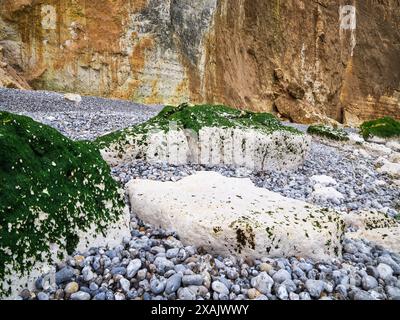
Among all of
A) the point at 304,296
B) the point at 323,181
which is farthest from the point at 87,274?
the point at 323,181

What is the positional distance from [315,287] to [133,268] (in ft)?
4.65

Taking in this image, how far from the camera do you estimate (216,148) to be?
21.4ft

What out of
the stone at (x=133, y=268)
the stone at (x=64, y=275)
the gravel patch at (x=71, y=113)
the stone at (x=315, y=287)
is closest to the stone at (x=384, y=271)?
the stone at (x=315, y=287)

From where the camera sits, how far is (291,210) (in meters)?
3.34

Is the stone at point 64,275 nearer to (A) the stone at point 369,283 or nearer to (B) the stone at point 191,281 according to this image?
(B) the stone at point 191,281

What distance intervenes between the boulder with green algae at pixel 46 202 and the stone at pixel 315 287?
1.71 metres

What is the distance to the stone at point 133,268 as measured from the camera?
2.39 m

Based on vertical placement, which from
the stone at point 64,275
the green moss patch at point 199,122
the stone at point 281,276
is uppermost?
the green moss patch at point 199,122

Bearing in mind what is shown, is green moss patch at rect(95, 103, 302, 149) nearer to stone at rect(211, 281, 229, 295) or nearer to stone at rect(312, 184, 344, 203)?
→ stone at rect(312, 184, 344, 203)

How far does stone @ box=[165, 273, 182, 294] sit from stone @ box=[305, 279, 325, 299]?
A: 990 mm

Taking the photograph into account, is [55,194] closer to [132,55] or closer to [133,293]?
[133,293]

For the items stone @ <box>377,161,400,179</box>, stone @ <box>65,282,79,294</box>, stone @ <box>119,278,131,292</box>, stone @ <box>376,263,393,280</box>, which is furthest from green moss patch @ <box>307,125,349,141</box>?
stone @ <box>65,282,79,294</box>

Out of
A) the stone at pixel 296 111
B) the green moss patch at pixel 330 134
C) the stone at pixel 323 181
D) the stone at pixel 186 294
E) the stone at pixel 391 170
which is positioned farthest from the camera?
the stone at pixel 296 111

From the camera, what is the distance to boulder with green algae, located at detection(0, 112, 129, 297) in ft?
7.09
